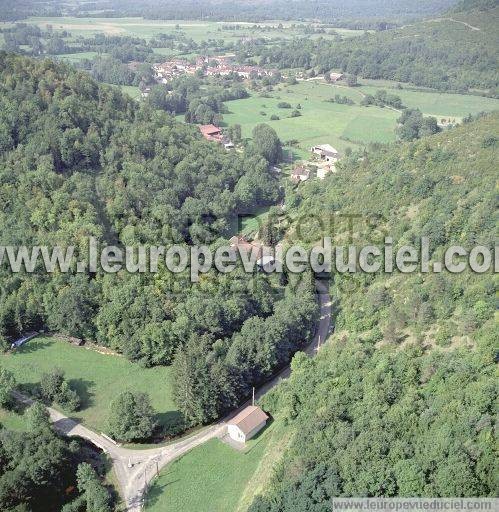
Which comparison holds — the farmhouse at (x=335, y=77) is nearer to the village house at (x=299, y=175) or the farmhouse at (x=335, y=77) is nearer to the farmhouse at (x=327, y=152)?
the farmhouse at (x=327, y=152)

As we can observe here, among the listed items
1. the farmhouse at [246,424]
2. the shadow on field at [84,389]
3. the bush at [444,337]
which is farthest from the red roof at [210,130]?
the bush at [444,337]

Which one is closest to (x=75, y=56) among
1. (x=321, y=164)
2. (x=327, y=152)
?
(x=327, y=152)

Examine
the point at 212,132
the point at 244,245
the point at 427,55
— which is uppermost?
the point at 427,55

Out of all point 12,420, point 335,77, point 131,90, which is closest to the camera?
point 12,420

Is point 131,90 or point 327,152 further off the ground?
point 131,90

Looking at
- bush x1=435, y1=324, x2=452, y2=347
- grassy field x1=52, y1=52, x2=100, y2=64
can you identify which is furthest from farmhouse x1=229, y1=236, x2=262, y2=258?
grassy field x1=52, y1=52, x2=100, y2=64

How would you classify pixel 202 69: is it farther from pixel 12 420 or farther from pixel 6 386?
pixel 12 420
